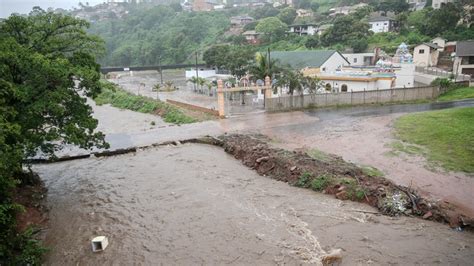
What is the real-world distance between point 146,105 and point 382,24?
54040 millimetres

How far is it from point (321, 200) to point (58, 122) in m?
12.1

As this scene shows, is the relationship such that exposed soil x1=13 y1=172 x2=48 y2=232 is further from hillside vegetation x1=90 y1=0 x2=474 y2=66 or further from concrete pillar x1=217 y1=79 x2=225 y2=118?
hillside vegetation x1=90 y1=0 x2=474 y2=66

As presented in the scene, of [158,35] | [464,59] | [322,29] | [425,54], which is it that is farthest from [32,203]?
[158,35]

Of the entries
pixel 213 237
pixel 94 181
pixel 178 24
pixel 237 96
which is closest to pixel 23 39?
pixel 94 181

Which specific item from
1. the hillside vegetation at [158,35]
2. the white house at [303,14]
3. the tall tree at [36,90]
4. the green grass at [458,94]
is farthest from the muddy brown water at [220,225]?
the white house at [303,14]

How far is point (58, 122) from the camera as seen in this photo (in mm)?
16078

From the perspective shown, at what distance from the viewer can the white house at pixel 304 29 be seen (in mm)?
87438

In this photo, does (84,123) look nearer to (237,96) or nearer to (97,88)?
(97,88)

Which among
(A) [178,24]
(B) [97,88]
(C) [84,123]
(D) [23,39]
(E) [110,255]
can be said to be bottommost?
(E) [110,255]

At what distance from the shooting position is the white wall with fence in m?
32.9

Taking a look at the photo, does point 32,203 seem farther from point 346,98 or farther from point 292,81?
point 346,98

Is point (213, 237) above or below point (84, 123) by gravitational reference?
below

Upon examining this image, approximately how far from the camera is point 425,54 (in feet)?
165

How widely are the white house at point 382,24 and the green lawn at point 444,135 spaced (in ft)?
163
